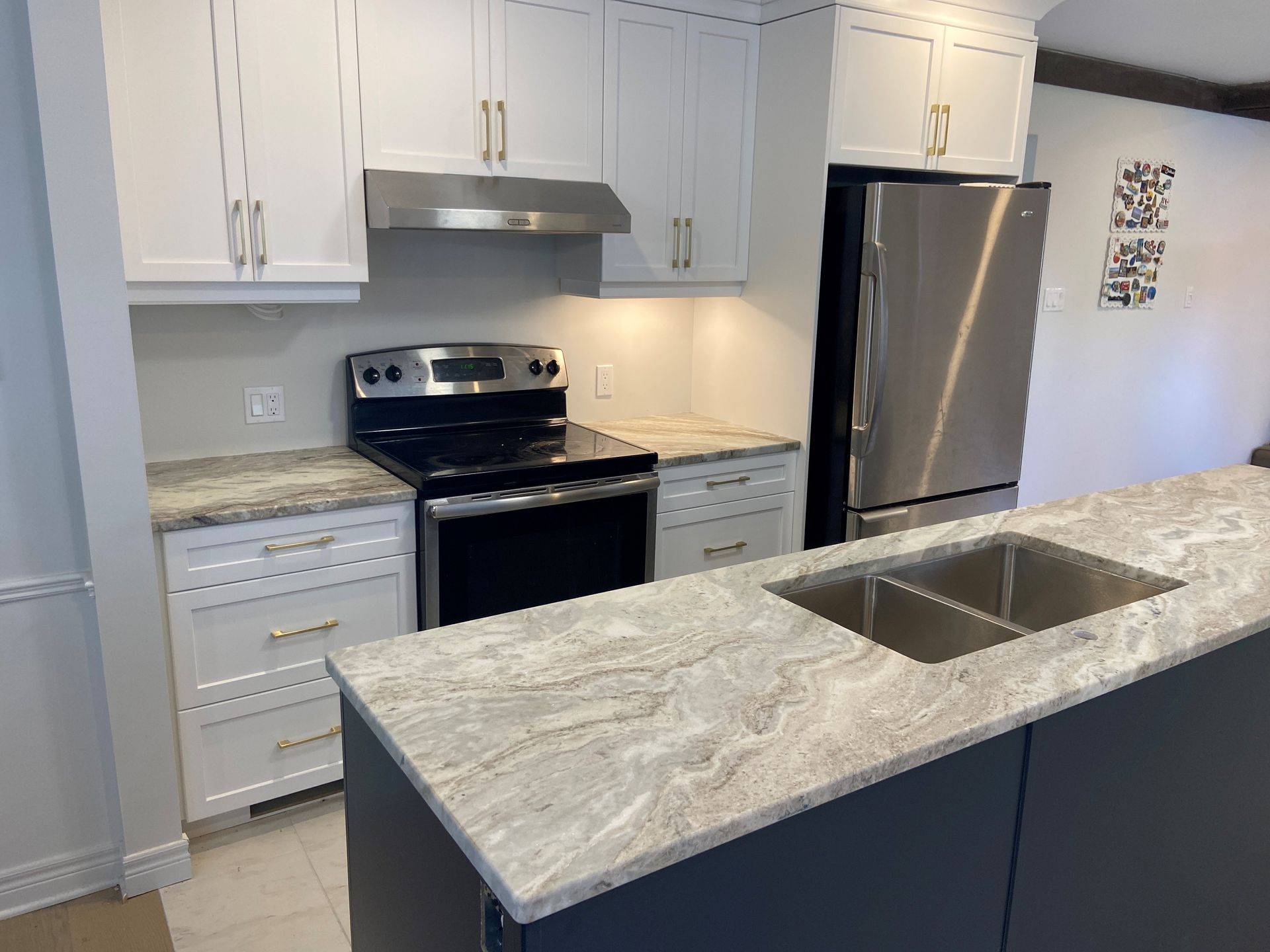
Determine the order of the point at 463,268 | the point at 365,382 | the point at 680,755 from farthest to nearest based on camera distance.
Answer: the point at 463,268 → the point at 365,382 → the point at 680,755

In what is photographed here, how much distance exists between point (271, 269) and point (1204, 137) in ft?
16.0

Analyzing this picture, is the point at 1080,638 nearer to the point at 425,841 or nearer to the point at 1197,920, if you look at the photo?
the point at 1197,920

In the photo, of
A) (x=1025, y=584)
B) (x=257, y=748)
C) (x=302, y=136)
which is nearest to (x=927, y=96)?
(x=1025, y=584)

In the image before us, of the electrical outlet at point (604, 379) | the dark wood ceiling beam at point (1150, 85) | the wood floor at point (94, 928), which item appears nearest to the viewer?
the wood floor at point (94, 928)

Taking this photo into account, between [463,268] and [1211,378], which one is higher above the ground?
[463,268]

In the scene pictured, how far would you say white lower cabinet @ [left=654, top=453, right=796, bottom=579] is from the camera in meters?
2.98

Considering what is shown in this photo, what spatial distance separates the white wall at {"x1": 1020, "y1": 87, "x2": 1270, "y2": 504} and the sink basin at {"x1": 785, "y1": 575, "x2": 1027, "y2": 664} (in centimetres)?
330

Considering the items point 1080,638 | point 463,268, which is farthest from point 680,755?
point 463,268

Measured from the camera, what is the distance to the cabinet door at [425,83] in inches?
96.7

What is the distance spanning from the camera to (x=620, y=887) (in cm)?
95

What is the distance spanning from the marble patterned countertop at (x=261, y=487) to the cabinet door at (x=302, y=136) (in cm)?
52

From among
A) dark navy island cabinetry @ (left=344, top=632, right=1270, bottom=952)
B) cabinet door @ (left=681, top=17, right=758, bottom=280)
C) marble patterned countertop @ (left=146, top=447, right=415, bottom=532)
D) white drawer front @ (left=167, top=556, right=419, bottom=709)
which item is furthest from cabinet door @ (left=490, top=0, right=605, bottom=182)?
dark navy island cabinetry @ (left=344, top=632, right=1270, bottom=952)

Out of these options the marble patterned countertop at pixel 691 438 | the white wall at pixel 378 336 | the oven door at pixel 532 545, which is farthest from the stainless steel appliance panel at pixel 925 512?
the white wall at pixel 378 336

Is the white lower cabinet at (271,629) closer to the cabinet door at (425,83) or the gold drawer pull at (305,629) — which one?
the gold drawer pull at (305,629)
